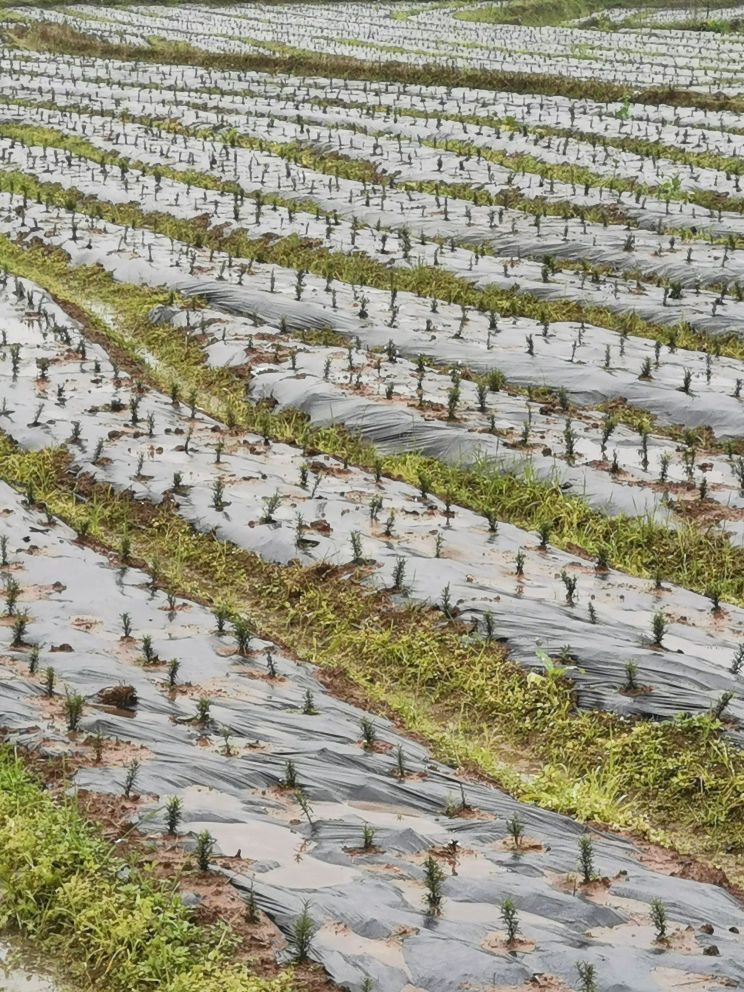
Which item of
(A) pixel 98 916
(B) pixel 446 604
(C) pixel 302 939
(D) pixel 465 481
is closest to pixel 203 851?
(A) pixel 98 916

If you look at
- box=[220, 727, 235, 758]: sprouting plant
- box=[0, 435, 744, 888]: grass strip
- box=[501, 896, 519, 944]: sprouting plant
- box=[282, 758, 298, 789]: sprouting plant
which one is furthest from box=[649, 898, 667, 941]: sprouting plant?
box=[220, 727, 235, 758]: sprouting plant

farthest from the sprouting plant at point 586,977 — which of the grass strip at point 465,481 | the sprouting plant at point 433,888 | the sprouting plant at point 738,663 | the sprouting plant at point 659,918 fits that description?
the grass strip at point 465,481

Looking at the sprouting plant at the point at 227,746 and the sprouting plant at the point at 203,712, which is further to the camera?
the sprouting plant at the point at 203,712

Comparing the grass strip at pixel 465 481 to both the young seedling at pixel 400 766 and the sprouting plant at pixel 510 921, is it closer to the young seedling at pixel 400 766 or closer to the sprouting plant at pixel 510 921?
the young seedling at pixel 400 766

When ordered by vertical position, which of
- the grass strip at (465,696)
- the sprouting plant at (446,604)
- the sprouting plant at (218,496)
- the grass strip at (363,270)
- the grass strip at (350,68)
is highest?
the grass strip at (350,68)

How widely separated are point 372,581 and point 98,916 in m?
3.36

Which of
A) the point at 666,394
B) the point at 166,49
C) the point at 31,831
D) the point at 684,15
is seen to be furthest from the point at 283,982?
the point at 684,15

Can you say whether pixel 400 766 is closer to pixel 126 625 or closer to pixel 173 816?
pixel 173 816

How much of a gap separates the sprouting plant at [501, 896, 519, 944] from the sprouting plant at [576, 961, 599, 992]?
0.27 m

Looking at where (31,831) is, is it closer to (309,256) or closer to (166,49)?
(309,256)

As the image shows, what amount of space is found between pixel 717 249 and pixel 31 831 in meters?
11.8

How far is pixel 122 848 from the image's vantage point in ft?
15.0

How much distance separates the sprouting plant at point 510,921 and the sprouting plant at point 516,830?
0.56 metres

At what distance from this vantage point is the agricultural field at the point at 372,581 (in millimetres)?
4355
